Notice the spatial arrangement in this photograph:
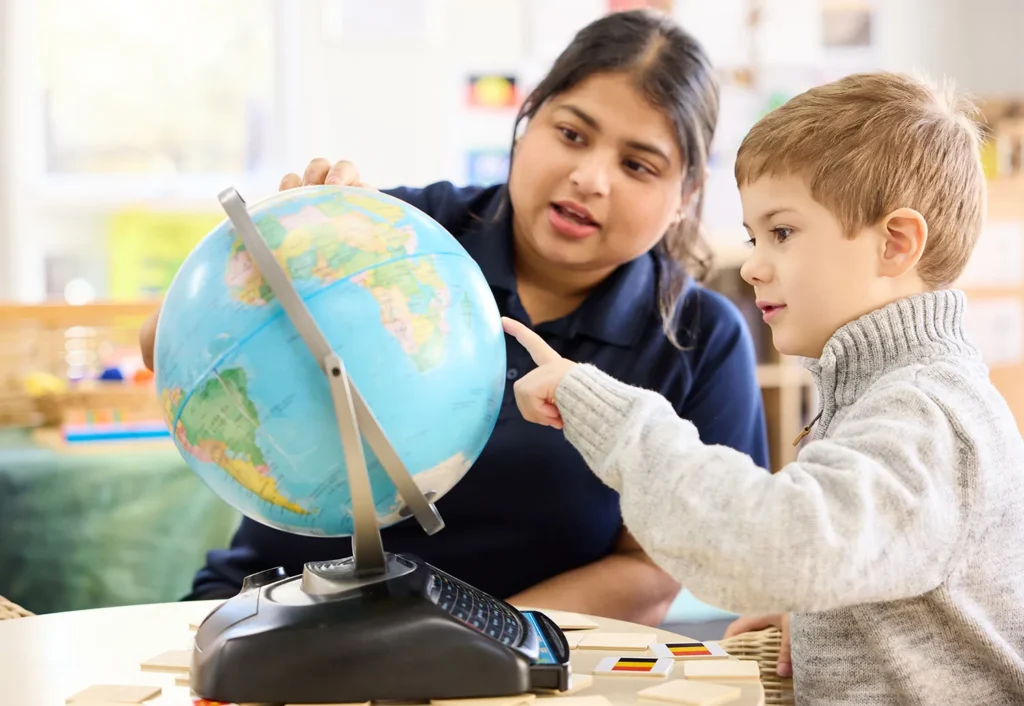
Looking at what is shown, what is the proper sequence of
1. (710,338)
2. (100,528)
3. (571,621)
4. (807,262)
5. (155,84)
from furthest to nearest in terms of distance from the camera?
(155,84)
(100,528)
(710,338)
(571,621)
(807,262)

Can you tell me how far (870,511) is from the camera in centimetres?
97

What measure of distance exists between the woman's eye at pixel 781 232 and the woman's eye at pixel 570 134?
1.90ft

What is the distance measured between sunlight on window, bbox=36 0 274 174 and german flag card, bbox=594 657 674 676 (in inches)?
144

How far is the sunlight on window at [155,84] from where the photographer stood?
4324mm

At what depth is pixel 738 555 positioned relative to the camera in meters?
0.97

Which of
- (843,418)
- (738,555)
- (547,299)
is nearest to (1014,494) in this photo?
(843,418)

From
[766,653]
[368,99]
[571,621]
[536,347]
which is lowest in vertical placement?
[766,653]

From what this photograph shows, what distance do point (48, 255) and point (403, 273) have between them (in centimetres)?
368

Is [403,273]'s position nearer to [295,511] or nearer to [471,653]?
[295,511]

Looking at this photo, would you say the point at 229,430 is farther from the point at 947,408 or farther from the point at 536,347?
the point at 947,408

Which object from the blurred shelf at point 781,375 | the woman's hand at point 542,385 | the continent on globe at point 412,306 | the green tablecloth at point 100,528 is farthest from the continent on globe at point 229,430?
the blurred shelf at point 781,375

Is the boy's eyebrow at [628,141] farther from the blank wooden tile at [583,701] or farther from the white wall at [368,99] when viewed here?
the white wall at [368,99]

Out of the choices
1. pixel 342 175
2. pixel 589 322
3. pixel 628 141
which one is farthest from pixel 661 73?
pixel 342 175

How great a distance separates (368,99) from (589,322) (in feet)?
9.46
